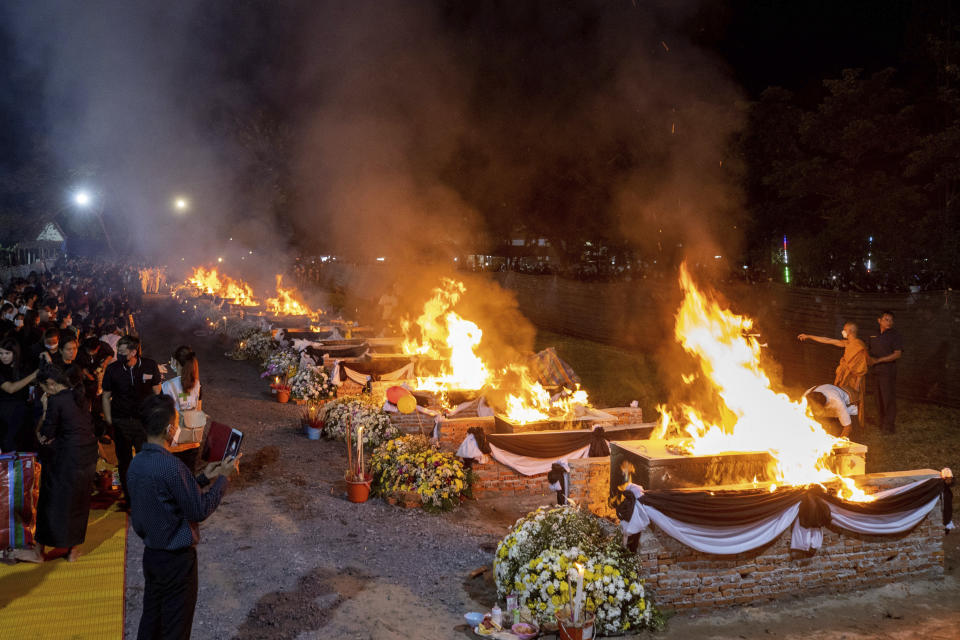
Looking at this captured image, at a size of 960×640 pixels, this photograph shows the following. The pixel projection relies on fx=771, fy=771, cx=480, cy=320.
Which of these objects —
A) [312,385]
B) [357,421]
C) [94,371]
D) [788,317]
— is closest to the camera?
[94,371]

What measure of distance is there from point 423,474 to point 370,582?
2.18 m

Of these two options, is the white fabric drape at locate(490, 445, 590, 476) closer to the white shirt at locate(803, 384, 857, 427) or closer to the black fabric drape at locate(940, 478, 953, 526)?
the white shirt at locate(803, 384, 857, 427)

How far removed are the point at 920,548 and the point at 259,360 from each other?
1677cm

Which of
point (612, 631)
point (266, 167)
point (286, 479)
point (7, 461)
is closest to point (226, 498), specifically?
point (286, 479)

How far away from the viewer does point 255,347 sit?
2078cm

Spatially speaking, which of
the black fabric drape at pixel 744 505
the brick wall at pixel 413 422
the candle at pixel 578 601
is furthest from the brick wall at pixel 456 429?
the candle at pixel 578 601

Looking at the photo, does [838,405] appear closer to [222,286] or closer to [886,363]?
[886,363]

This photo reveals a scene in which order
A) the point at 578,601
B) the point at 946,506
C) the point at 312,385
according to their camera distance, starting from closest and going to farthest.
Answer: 1. the point at 578,601
2. the point at 946,506
3. the point at 312,385

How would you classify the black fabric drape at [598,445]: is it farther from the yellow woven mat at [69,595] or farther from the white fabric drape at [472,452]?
the yellow woven mat at [69,595]

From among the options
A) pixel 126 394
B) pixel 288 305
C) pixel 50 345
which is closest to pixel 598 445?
pixel 126 394

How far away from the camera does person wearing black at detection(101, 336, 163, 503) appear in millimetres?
7754

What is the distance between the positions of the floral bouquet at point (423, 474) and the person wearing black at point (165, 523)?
14.6ft

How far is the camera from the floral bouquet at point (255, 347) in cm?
2047

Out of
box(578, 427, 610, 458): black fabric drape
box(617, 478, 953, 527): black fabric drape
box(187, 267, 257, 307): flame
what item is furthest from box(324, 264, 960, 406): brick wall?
box(187, 267, 257, 307): flame
